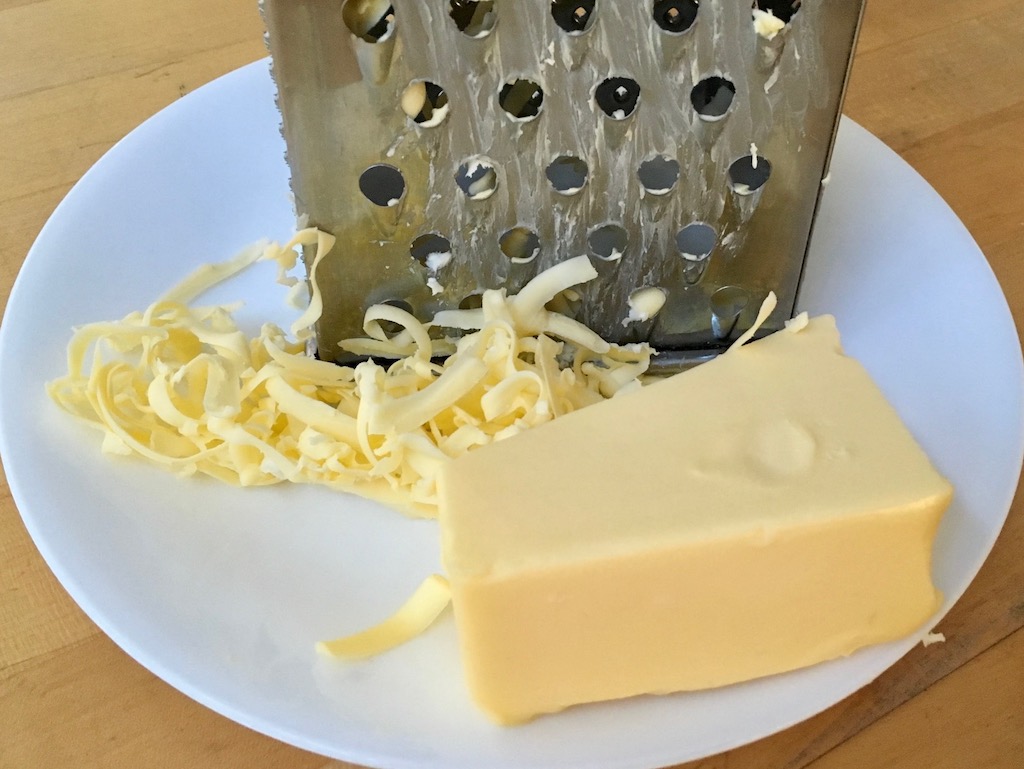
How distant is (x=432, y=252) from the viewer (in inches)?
23.3

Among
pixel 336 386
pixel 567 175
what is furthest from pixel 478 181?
pixel 336 386

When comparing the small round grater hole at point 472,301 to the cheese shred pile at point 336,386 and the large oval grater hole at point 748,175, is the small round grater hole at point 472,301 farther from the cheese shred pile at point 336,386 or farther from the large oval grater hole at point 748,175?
the large oval grater hole at point 748,175

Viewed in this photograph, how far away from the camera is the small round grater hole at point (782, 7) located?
0.48 meters

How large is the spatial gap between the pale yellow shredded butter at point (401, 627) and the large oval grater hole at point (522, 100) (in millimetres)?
259

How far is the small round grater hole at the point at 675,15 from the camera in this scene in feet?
1.59

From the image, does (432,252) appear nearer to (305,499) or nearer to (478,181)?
(478,181)

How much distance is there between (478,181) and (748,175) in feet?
0.53

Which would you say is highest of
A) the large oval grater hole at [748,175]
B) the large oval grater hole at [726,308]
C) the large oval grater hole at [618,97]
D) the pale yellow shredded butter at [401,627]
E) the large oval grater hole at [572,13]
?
the large oval grater hole at [572,13]

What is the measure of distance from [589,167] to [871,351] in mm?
228

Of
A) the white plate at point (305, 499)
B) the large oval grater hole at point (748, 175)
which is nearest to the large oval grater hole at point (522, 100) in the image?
the large oval grater hole at point (748, 175)

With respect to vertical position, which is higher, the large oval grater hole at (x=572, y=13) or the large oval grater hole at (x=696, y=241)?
the large oval grater hole at (x=572, y=13)

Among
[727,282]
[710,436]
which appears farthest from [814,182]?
[710,436]

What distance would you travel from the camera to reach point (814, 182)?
1.84ft

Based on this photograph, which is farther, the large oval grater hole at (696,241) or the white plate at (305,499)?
the large oval grater hole at (696,241)
